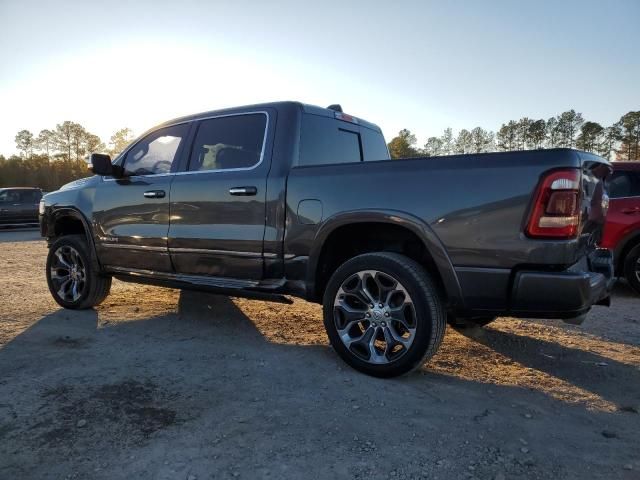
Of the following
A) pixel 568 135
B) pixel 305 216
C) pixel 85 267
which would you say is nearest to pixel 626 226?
pixel 305 216

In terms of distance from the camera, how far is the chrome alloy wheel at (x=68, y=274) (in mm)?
5098

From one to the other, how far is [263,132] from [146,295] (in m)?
3.07

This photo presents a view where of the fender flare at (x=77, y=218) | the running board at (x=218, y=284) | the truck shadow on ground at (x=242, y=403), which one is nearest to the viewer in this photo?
the truck shadow on ground at (x=242, y=403)

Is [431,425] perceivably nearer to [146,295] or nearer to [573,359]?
[573,359]

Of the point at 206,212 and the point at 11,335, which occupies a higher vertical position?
the point at 206,212

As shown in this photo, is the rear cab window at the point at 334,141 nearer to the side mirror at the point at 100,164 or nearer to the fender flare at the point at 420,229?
the fender flare at the point at 420,229

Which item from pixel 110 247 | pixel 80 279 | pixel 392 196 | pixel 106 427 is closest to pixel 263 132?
pixel 392 196

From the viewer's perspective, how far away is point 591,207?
2967 mm

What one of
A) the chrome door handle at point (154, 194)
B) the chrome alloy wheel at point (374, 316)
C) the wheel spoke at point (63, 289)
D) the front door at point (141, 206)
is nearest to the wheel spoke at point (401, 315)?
the chrome alloy wheel at point (374, 316)

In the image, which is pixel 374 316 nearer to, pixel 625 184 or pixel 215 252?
pixel 215 252

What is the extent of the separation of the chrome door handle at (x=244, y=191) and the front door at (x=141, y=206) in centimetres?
80

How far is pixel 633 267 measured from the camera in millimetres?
6125

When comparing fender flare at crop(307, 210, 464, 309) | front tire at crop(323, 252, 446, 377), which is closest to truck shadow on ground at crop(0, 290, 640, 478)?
front tire at crop(323, 252, 446, 377)

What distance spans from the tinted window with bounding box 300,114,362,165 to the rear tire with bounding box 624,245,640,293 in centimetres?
399
